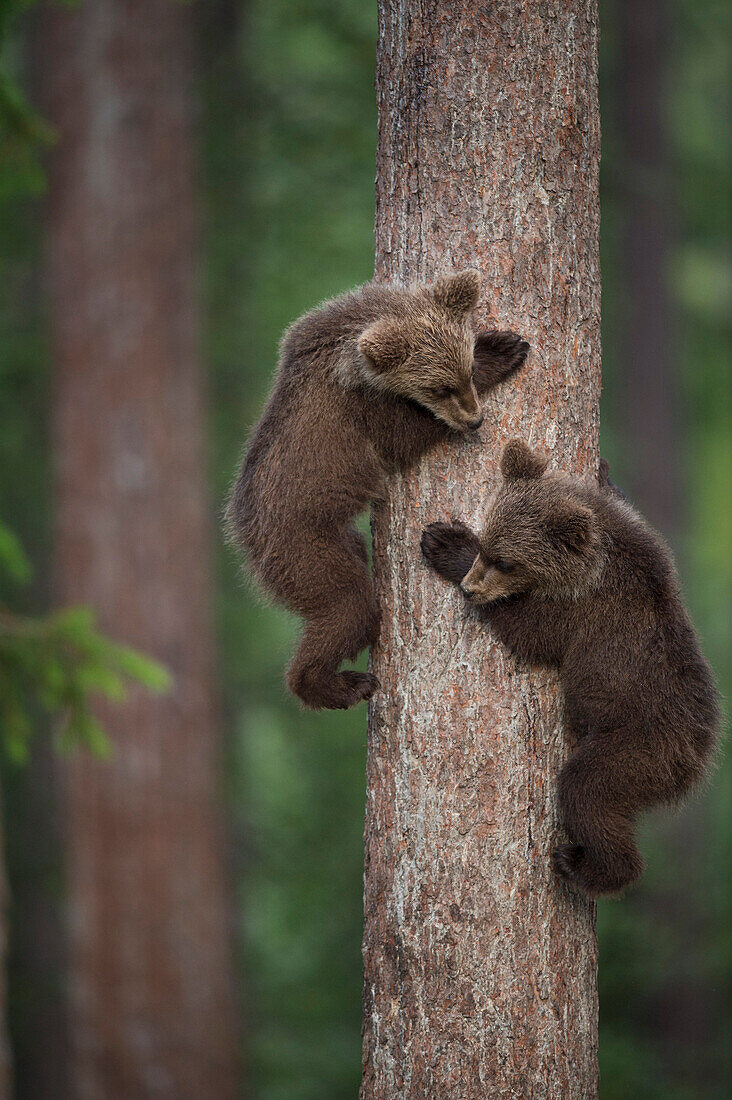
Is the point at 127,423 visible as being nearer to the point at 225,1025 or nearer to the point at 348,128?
the point at 348,128

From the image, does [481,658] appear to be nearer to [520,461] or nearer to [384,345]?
[520,461]

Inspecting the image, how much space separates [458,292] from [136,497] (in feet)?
19.6

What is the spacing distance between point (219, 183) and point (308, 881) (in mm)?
8081

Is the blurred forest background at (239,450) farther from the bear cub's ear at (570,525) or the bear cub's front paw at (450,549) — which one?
Answer: the bear cub's ear at (570,525)

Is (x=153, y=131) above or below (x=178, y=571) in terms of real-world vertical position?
above

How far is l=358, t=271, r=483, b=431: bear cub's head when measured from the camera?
12.0 feet

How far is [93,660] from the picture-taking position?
5863 mm

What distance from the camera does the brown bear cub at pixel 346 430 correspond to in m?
3.72

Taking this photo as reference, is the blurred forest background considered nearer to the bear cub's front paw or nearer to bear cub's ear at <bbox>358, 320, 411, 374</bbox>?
the bear cub's front paw

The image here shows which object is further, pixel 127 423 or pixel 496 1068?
pixel 127 423

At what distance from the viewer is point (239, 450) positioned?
12328mm

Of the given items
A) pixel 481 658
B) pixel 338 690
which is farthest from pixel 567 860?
pixel 338 690

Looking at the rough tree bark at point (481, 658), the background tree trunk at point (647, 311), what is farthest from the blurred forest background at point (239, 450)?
the rough tree bark at point (481, 658)

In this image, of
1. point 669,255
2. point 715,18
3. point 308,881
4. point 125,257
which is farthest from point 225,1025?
point 715,18
